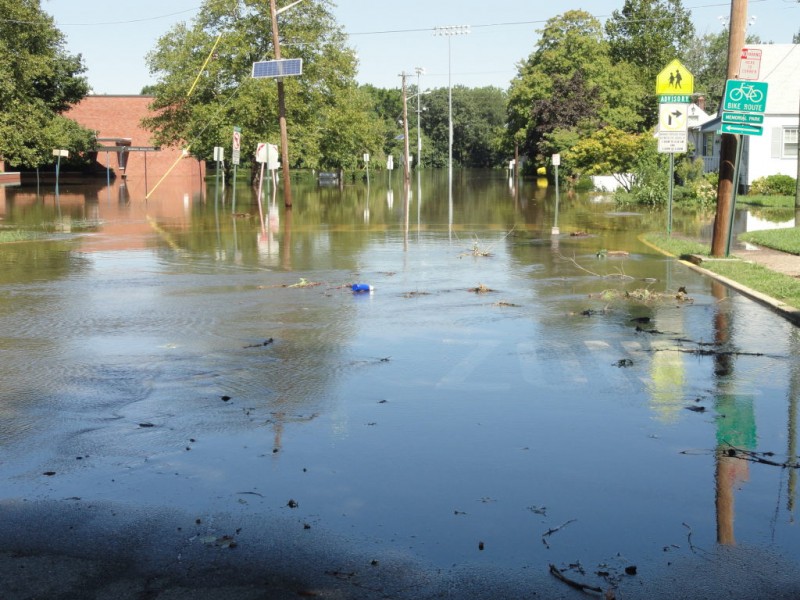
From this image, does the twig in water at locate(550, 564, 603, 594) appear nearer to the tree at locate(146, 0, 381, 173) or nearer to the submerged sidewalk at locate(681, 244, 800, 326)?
the submerged sidewalk at locate(681, 244, 800, 326)

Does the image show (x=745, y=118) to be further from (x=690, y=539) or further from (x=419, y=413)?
(x=690, y=539)

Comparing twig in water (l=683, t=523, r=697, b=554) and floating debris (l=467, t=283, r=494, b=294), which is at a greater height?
floating debris (l=467, t=283, r=494, b=294)

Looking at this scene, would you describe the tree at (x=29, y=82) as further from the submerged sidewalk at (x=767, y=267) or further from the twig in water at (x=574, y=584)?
the twig in water at (x=574, y=584)

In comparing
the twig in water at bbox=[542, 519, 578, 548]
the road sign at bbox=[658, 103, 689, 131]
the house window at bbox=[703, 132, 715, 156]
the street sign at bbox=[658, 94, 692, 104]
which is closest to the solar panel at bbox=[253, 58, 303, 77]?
the street sign at bbox=[658, 94, 692, 104]

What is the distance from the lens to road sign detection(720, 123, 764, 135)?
1787 cm

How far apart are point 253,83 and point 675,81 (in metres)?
36.2

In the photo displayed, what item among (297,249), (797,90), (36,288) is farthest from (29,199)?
(797,90)

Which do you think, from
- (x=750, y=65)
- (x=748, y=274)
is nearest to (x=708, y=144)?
(x=750, y=65)

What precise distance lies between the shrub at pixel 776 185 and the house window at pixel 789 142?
2310mm

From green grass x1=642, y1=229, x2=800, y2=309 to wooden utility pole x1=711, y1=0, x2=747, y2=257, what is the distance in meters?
0.57

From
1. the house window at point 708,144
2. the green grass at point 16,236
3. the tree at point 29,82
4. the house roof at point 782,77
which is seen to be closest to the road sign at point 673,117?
the green grass at point 16,236

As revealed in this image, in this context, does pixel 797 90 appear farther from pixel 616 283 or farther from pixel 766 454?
pixel 766 454

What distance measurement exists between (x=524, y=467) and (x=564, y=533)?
48.1 inches

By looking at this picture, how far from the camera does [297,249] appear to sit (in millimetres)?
22094
